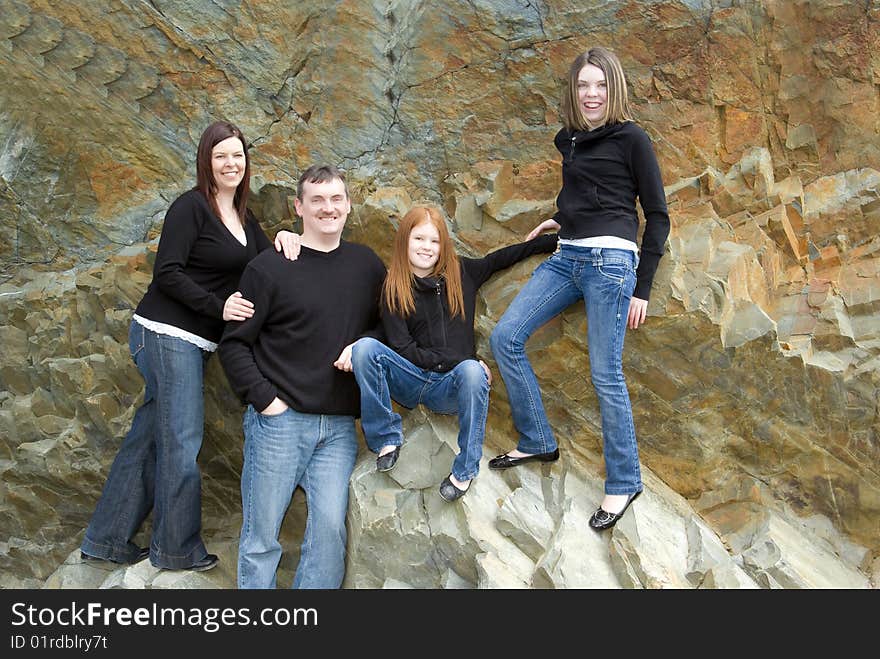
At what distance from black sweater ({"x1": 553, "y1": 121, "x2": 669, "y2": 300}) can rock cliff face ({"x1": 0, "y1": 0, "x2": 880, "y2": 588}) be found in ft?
1.35

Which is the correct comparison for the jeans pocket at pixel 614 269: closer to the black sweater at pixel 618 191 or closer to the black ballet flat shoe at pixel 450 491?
the black sweater at pixel 618 191

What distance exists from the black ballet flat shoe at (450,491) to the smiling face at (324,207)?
60.5 inches

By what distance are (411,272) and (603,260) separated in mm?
1071

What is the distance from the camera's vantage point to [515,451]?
16.6ft

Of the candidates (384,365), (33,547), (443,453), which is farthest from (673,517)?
(33,547)

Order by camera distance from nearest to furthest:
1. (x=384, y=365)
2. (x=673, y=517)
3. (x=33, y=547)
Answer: (x=384, y=365)
(x=673, y=517)
(x=33, y=547)

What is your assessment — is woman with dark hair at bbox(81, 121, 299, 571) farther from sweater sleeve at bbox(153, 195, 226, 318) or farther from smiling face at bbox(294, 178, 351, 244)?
smiling face at bbox(294, 178, 351, 244)

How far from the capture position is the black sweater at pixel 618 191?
4680 mm

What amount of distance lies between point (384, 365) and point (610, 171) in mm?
1661

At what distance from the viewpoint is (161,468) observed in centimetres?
500

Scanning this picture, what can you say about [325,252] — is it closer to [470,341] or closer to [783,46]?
[470,341]

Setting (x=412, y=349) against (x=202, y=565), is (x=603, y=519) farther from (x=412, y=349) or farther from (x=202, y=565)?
(x=202, y=565)

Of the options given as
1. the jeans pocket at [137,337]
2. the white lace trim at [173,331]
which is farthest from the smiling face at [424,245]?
the jeans pocket at [137,337]

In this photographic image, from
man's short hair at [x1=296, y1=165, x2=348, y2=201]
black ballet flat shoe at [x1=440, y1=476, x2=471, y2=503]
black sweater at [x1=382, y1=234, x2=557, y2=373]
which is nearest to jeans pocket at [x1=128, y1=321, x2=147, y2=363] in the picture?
man's short hair at [x1=296, y1=165, x2=348, y2=201]
